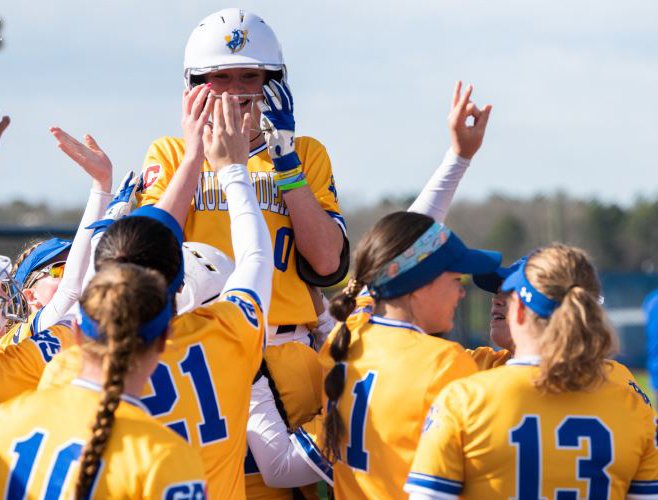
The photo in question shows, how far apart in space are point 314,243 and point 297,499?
1.10 meters

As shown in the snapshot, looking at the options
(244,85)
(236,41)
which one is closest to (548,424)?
(244,85)

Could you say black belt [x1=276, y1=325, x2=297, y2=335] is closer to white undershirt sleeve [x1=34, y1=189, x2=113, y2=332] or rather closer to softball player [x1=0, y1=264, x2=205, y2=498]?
white undershirt sleeve [x1=34, y1=189, x2=113, y2=332]

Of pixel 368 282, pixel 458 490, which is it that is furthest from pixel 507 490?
pixel 368 282

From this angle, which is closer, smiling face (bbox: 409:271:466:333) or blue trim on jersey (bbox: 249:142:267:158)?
smiling face (bbox: 409:271:466:333)

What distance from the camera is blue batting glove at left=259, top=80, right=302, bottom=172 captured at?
4.45 meters

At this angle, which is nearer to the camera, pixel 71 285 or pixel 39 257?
pixel 71 285

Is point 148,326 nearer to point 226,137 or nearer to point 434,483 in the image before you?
point 434,483

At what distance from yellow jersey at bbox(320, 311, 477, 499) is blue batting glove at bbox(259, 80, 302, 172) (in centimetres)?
98

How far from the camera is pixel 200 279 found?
13.6 feet

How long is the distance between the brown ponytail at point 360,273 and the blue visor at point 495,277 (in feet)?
1.14

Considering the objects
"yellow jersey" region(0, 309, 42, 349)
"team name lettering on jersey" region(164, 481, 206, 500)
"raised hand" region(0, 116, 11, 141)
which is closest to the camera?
"team name lettering on jersey" region(164, 481, 206, 500)

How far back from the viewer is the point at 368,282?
3.79 m

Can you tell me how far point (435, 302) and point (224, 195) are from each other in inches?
48.9

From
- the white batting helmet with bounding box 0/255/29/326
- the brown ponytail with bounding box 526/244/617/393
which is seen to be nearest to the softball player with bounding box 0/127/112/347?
the white batting helmet with bounding box 0/255/29/326
